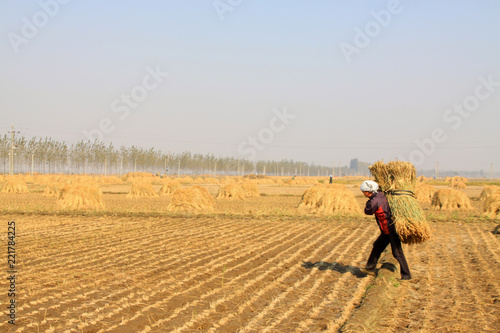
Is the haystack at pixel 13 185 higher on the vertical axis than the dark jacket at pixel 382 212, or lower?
lower

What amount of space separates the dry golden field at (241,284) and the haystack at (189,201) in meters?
6.52

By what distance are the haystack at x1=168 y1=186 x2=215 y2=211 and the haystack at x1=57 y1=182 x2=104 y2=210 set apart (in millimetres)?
3208

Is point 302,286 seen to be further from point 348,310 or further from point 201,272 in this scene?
point 201,272

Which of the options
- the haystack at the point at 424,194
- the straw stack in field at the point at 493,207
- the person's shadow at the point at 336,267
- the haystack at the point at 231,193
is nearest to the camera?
the person's shadow at the point at 336,267

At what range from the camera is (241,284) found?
6.31 metres

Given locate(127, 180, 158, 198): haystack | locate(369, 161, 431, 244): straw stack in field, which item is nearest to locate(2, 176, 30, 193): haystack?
locate(127, 180, 158, 198): haystack

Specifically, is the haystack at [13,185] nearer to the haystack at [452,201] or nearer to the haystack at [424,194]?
the haystack at [424,194]

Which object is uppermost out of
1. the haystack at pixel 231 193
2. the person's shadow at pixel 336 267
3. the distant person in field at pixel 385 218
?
the distant person in field at pixel 385 218

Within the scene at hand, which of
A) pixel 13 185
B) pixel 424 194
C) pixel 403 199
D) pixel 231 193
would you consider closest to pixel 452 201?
pixel 424 194

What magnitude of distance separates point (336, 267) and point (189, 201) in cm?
1182

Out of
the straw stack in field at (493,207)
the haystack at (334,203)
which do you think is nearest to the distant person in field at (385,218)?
the haystack at (334,203)

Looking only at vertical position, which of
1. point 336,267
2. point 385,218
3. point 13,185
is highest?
point 385,218

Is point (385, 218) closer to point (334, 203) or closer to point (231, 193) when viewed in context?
point (334, 203)

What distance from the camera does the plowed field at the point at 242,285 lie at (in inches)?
186
